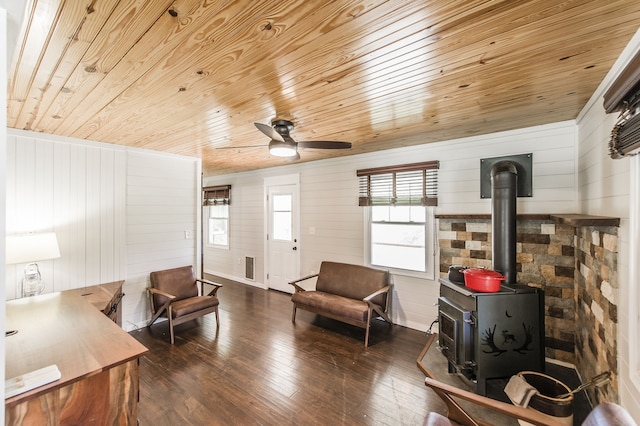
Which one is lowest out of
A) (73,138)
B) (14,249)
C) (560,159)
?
(14,249)

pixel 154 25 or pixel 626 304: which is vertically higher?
pixel 154 25

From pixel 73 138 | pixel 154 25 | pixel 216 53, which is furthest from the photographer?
pixel 73 138

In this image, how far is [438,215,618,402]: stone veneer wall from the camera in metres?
1.84

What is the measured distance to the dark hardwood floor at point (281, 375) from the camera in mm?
2088

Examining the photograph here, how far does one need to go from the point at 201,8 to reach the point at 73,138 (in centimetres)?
317

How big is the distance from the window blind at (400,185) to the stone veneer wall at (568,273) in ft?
1.38

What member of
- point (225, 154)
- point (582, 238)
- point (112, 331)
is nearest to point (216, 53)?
point (112, 331)

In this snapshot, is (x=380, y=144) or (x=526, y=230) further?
(x=380, y=144)

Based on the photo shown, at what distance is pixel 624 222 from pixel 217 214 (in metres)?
6.57

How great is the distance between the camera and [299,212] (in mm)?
4910

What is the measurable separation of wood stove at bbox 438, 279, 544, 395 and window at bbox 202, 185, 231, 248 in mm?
5273

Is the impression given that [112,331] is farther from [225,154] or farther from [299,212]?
[299,212]

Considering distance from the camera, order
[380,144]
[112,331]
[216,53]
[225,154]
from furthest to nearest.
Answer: [225,154], [380,144], [112,331], [216,53]

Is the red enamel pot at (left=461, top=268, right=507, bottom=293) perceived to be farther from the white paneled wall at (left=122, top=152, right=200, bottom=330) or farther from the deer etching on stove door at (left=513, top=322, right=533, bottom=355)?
the white paneled wall at (left=122, top=152, right=200, bottom=330)
